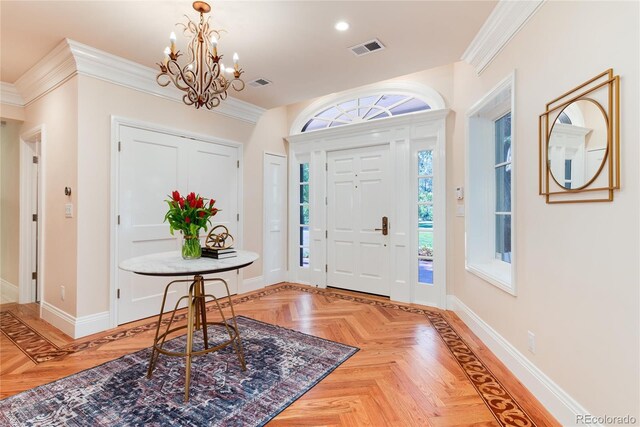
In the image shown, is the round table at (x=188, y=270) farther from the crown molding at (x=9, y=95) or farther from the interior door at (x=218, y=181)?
the crown molding at (x=9, y=95)

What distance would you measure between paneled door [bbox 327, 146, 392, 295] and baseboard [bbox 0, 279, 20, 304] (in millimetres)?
4169

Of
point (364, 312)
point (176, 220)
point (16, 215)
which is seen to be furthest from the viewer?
point (16, 215)

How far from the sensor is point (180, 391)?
1998 millimetres

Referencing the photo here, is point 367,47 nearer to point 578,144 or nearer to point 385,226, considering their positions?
point 578,144

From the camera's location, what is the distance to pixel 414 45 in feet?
9.25

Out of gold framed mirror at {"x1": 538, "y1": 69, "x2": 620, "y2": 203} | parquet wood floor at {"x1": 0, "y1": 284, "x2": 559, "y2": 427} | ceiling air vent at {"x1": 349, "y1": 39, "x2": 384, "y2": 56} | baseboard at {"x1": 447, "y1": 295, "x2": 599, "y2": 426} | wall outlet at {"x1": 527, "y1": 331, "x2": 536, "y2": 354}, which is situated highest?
ceiling air vent at {"x1": 349, "y1": 39, "x2": 384, "y2": 56}

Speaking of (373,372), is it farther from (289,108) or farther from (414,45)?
(289,108)

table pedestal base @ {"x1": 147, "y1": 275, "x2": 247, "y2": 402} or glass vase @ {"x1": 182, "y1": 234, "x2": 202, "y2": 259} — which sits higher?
glass vase @ {"x1": 182, "y1": 234, "x2": 202, "y2": 259}

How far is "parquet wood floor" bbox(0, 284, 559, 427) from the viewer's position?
1799 mm

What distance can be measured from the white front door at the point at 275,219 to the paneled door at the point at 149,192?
1042mm

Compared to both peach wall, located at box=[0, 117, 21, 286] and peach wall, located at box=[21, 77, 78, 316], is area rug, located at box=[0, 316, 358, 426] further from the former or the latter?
peach wall, located at box=[0, 117, 21, 286]

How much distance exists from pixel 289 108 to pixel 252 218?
1.98m

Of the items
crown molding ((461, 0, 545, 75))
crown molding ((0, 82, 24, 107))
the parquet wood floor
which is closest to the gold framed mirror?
crown molding ((461, 0, 545, 75))

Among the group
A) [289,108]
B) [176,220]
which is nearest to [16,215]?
[176,220]
